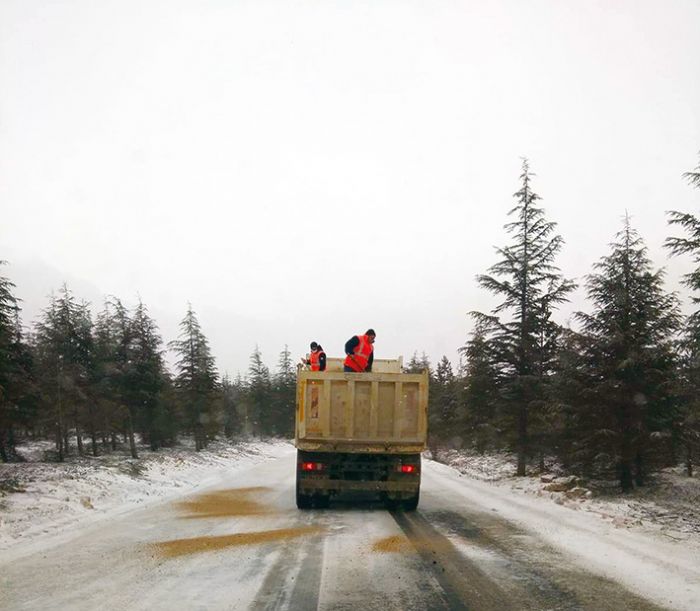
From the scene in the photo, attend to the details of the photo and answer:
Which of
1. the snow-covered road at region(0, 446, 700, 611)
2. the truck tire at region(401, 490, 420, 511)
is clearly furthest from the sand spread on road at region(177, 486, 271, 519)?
the truck tire at region(401, 490, 420, 511)

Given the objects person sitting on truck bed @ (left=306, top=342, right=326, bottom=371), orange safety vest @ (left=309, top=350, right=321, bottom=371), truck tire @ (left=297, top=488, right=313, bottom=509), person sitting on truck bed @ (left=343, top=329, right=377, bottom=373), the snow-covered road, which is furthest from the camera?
orange safety vest @ (left=309, top=350, right=321, bottom=371)

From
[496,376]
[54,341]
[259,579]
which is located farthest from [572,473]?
[54,341]

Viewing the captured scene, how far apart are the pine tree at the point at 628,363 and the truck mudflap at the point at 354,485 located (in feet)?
20.3

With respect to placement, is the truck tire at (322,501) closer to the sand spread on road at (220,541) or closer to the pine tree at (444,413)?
the sand spread on road at (220,541)

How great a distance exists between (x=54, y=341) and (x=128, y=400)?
4966 millimetres

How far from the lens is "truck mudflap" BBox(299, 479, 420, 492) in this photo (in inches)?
427

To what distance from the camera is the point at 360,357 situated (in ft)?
38.5

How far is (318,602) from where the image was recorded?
5.16 metres

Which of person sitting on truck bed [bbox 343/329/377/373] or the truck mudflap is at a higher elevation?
person sitting on truck bed [bbox 343/329/377/373]

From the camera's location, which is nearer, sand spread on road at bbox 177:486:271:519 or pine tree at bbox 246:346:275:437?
sand spread on road at bbox 177:486:271:519

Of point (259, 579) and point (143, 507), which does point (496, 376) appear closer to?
point (143, 507)

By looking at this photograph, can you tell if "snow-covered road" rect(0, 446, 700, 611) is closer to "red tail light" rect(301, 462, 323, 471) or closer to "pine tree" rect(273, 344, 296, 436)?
"red tail light" rect(301, 462, 323, 471)

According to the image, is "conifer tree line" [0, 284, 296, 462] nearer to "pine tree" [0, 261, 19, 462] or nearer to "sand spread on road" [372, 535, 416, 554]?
"pine tree" [0, 261, 19, 462]

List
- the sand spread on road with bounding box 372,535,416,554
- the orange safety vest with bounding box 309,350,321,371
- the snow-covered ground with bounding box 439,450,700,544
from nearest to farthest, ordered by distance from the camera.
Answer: the sand spread on road with bounding box 372,535,416,554
the snow-covered ground with bounding box 439,450,700,544
the orange safety vest with bounding box 309,350,321,371
